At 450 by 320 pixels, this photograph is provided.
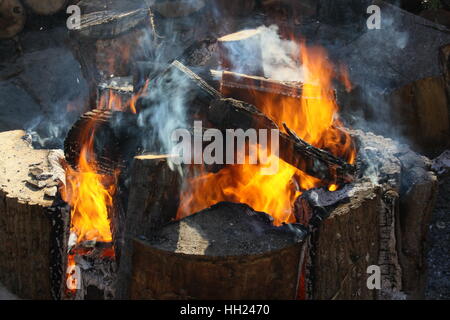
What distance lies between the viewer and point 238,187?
3.10m

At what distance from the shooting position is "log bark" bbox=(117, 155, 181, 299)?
261cm

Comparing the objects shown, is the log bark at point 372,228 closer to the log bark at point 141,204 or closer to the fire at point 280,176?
the fire at point 280,176

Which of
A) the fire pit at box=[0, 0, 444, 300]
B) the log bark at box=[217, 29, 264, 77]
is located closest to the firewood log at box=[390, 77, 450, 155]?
the fire pit at box=[0, 0, 444, 300]

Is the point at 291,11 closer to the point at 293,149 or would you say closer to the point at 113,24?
the point at 113,24

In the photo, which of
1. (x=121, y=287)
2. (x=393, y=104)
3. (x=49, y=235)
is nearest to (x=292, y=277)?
(x=121, y=287)

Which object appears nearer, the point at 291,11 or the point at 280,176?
the point at 280,176

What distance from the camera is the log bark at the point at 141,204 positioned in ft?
8.57

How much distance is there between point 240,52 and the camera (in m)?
4.10

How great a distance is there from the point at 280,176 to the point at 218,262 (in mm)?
839

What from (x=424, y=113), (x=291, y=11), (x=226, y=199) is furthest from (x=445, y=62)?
(x=291, y=11)

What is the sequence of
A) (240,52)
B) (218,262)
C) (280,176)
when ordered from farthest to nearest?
1. (240,52)
2. (280,176)
3. (218,262)

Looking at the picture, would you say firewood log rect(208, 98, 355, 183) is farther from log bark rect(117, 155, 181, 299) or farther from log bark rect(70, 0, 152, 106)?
log bark rect(70, 0, 152, 106)
